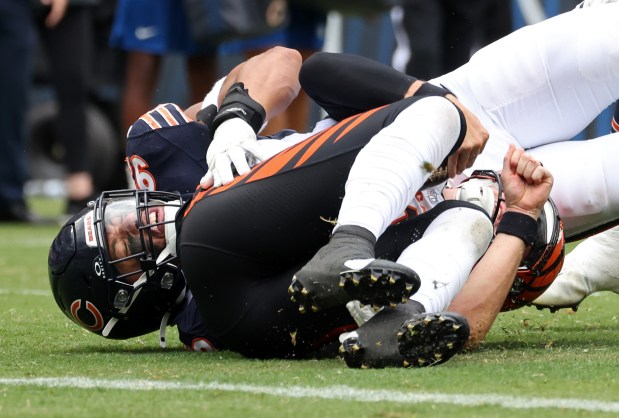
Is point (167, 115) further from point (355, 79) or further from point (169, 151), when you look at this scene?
point (355, 79)

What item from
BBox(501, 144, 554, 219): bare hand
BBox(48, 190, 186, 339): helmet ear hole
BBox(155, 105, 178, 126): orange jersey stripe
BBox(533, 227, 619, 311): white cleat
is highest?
Answer: BBox(155, 105, 178, 126): orange jersey stripe

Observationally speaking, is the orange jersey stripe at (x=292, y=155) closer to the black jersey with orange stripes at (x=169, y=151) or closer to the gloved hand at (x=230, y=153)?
the gloved hand at (x=230, y=153)

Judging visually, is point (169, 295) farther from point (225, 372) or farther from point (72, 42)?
point (72, 42)

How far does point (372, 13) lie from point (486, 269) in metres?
3.98

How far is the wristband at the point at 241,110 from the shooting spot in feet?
10.3

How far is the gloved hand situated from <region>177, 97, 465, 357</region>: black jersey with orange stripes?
0.18 feet

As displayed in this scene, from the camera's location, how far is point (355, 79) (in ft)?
10.1

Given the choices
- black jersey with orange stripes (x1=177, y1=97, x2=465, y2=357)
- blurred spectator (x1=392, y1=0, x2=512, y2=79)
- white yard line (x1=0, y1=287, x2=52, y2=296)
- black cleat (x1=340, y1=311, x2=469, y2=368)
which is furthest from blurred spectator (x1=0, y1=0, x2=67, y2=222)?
black cleat (x1=340, y1=311, x2=469, y2=368)

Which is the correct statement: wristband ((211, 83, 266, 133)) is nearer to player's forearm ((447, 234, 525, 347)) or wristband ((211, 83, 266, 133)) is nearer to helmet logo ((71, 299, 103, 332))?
helmet logo ((71, 299, 103, 332))

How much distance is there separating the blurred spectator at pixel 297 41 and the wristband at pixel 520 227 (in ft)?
12.7

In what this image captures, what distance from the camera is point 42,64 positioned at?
9703 millimetres

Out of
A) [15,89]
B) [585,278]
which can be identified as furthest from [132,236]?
[15,89]

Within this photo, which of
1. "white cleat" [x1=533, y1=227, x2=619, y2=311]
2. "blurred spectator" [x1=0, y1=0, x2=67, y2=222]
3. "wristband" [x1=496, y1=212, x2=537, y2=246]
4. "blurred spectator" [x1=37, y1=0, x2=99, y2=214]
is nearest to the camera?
"wristband" [x1=496, y1=212, x2=537, y2=246]

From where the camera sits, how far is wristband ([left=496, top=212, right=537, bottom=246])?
2947 millimetres
